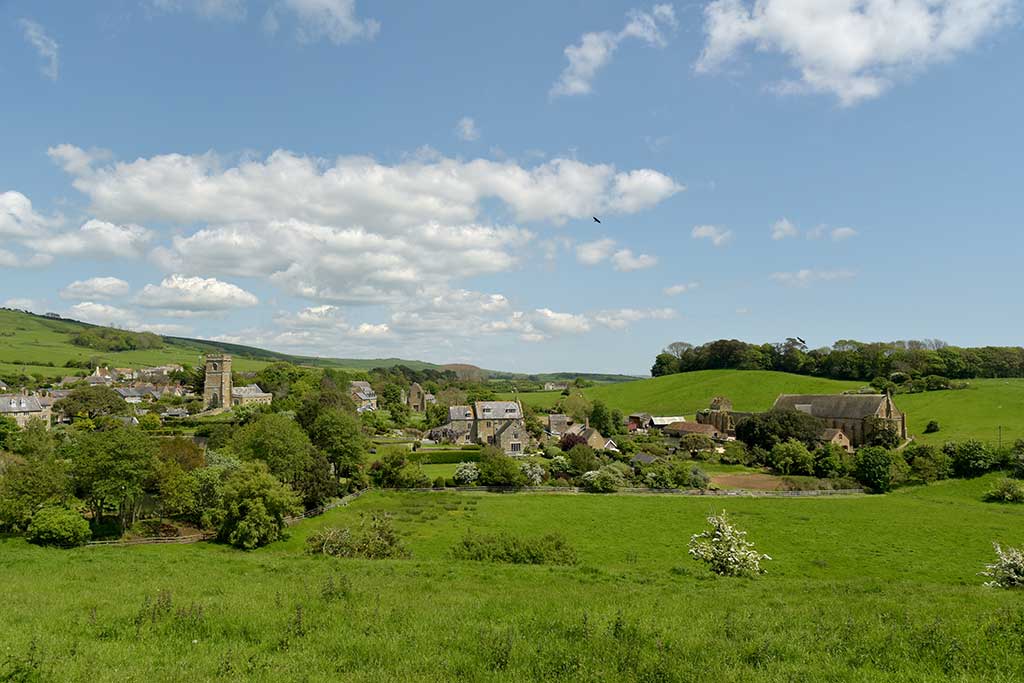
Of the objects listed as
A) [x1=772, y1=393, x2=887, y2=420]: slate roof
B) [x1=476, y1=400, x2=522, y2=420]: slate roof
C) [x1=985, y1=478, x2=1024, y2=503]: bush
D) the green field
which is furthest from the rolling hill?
the green field

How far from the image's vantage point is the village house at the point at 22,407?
292ft

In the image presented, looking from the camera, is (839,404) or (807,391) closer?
(839,404)

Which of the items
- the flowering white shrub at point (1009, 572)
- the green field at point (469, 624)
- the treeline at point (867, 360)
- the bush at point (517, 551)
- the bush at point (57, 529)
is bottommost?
the bush at point (57, 529)

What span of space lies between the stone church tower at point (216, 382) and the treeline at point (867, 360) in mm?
121624

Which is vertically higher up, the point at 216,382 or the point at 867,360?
the point at 867,360

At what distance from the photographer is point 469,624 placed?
12.0 metres

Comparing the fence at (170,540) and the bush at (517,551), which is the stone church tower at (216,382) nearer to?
the fence at (170,540)

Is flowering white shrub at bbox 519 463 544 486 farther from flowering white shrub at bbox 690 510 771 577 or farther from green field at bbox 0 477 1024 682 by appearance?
green field at bbox 0 477 1024 682

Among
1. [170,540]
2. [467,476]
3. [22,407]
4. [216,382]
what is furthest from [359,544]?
[216,382]

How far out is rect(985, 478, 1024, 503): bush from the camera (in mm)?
51938

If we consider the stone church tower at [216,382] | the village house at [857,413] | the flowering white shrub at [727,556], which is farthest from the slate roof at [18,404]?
the village house at [857,413]

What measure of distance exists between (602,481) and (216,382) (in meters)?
101

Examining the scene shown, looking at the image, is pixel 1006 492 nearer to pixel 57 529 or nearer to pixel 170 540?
pixel 170 540

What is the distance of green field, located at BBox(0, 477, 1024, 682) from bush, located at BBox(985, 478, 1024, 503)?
46331 millimetres
